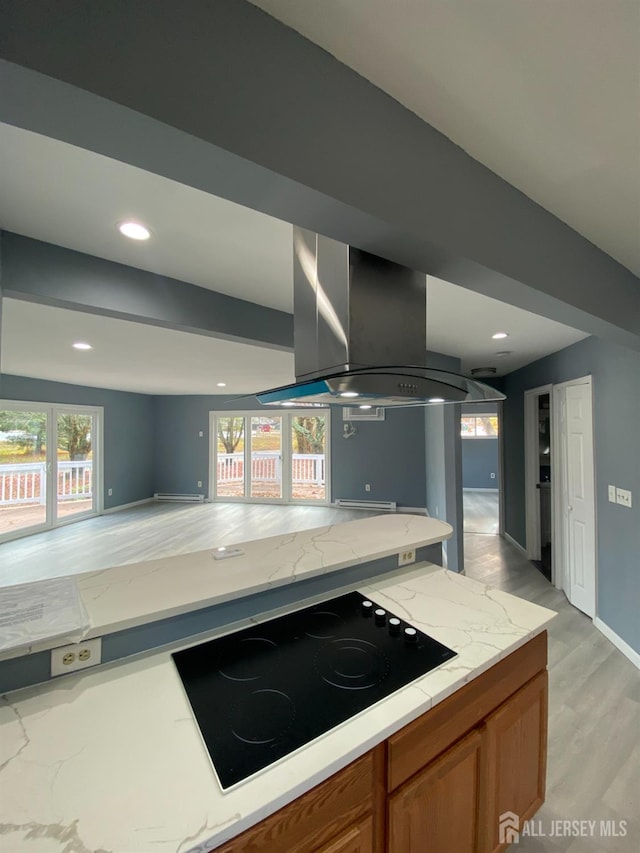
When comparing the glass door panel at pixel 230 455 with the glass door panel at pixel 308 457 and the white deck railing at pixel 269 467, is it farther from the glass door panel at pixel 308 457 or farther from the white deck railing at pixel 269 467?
the glass door panel at pixel 308 457

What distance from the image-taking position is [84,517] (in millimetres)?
6355

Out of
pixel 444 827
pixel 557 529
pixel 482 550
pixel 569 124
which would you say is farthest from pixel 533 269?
pixel 482 550

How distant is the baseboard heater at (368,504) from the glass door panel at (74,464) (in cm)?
460

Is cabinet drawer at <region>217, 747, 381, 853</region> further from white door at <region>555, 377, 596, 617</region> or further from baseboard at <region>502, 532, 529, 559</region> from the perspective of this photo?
baseboard at <region>502, 532, 529, 559</region>

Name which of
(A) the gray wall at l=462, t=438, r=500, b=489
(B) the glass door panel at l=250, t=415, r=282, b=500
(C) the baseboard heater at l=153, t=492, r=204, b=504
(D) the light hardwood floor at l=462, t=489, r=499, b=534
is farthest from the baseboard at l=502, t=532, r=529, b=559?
(C) the baseboard heater at l=153, t=492, r=204, b=504

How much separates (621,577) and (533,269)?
8.39 ft

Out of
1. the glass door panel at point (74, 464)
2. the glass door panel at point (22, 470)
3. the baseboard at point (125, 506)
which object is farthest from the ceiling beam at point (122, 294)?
the baseboard at point (125, 506)

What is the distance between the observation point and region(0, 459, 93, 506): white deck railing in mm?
5422

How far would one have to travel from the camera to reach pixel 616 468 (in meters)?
2.65

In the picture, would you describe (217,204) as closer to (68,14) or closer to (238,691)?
(68,14)

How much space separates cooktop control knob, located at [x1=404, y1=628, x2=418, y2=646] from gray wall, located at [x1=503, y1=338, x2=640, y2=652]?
217 cm

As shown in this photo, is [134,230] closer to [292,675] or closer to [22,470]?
[292,675]

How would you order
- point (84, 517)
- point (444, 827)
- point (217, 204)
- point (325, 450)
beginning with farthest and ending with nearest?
1. point (325, 450)
2. point (84, 517)
3. point (217, 204)
4. point (444, 827)

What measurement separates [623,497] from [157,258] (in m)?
3.34
